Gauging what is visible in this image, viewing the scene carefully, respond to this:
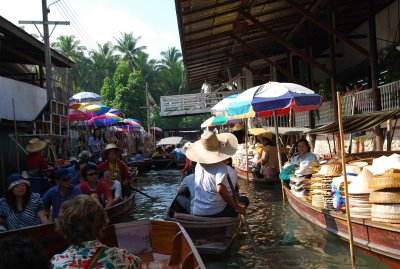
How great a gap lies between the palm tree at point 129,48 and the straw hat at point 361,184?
41.1 meters

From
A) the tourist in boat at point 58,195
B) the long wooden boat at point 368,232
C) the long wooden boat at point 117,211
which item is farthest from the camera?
the long wooden boat at point 117,211

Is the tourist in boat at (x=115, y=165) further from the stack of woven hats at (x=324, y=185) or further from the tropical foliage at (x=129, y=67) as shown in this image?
the tropical foliage at (x=129, y=67)

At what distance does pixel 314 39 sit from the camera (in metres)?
20.1

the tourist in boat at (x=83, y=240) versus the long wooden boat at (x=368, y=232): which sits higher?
the tourist in boat at (x=83, y=240)

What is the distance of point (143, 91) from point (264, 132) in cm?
2377

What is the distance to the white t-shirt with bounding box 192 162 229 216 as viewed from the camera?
599 cm

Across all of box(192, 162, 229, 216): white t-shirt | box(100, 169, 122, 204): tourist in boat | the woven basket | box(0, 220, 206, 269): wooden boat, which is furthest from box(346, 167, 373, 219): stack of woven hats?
box(100, 169, 122, 204): tourist in boat

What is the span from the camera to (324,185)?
7.49m

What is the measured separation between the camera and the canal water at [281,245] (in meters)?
6.28

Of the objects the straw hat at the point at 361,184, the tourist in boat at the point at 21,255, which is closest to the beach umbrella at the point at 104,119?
the straw hat at the point at 361,184

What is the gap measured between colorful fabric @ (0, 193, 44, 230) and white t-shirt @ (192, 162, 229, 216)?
81.7 inches

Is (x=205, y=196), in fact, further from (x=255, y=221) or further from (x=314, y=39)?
(x=314, y=39)

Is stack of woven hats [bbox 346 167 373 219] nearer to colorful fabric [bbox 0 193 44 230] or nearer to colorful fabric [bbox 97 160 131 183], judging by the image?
colorful fabric [bbox 0 193 44 230]

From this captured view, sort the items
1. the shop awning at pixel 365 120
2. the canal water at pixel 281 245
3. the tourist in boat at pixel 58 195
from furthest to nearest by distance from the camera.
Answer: the shop awning at pixel 365 120, the canal water at pixel 281 245, the tourist in boat at pixel 58 195
